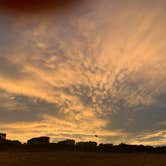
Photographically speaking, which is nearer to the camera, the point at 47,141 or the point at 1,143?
the point at 1,143

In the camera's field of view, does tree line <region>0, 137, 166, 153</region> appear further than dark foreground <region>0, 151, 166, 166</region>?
Yes

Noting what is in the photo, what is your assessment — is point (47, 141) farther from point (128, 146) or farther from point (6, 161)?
point (6, 161)

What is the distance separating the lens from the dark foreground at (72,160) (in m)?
28.3

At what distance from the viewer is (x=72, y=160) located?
29625 millimetres

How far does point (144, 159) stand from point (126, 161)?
6.32 ft

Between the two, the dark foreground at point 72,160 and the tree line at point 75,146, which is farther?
the tree line at point 75,146

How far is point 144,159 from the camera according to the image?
30562 mm

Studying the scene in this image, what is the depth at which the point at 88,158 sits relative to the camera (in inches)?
1214

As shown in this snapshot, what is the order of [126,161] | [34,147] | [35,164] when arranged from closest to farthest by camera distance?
[35,164]
[126,161]
[34,147]

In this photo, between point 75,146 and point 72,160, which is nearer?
point 72,160

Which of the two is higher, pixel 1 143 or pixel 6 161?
pixel 1 143

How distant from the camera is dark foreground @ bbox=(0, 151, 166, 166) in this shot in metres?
28.3


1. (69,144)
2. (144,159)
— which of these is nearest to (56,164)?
(144,159)

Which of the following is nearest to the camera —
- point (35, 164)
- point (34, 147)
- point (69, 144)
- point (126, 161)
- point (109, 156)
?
point (35, 164)
